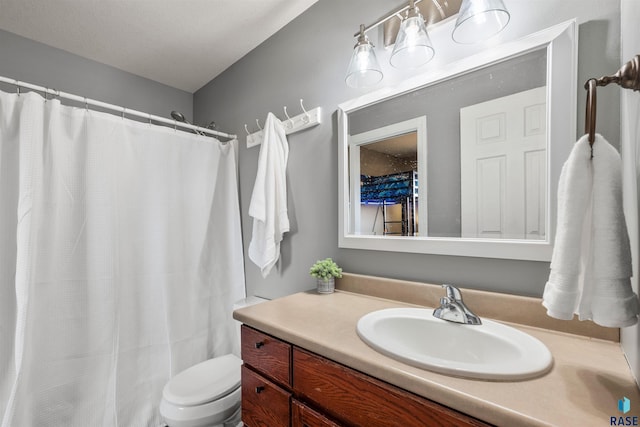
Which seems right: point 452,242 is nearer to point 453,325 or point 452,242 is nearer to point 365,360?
point 453,325

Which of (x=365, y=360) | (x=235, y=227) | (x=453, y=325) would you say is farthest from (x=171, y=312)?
(x=453, y=325)

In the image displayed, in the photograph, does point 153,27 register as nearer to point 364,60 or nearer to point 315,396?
point 364,60

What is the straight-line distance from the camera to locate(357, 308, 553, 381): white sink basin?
63 centimetres

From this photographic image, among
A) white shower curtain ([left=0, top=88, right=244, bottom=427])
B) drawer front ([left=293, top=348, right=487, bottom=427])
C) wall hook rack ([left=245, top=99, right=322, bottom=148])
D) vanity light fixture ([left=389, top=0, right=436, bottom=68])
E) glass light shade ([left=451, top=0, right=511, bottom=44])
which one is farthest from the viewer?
wall hook rack ([left=245, top=99, right=322, bottom=148])

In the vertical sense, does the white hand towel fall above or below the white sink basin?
above

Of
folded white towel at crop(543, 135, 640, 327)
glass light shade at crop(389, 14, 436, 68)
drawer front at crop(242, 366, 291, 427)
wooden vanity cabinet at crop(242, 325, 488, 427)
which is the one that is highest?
glass light shade at crop(389, 14, 436, 68)

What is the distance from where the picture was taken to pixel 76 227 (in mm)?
1482

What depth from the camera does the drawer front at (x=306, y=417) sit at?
801 mm

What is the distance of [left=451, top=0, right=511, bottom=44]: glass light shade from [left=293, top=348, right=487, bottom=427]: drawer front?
117 cm

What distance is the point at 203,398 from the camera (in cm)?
129

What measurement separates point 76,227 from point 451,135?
1.89 meters

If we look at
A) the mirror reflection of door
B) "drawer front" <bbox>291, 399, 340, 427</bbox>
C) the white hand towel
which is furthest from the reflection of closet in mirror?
"drawer front" <bbox>291, 399, 340, 427</bbox>

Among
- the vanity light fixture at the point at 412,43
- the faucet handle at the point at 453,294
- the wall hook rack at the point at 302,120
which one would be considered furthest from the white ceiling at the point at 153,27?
the faucet handle at the point at 453,294

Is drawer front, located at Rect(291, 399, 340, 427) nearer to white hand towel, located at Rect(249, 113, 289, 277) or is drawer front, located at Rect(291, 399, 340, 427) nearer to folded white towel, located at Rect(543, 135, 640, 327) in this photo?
folded white towel, located at Rect(543, 135, 640, 327)
